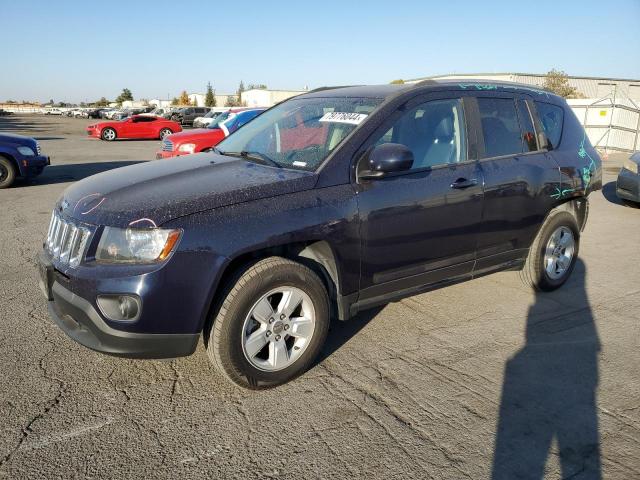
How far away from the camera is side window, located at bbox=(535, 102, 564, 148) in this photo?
470 cm

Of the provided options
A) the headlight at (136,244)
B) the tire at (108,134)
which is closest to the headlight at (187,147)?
the headlight at (136,244)

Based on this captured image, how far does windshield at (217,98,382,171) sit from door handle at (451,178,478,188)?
815 mm

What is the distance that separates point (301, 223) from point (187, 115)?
131ft

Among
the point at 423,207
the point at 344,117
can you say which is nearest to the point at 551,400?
the point at 423,207

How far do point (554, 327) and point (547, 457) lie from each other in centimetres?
177

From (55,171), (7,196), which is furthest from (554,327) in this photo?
(55,171)

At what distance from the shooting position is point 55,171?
1327 centimetres

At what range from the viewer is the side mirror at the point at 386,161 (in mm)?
3271

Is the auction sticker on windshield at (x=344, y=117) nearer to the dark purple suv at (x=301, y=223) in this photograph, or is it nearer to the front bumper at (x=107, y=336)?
the dark purple suv at (x=301, y=223)

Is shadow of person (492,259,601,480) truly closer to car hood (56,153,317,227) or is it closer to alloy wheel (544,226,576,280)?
alloy wheel (544,226,576,280)

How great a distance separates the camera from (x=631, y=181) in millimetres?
8922

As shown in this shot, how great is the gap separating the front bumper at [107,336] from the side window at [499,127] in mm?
2734

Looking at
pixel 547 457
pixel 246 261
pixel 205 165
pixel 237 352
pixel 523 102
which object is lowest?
Result: pixel 547 457

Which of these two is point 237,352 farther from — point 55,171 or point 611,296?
point 55,171
